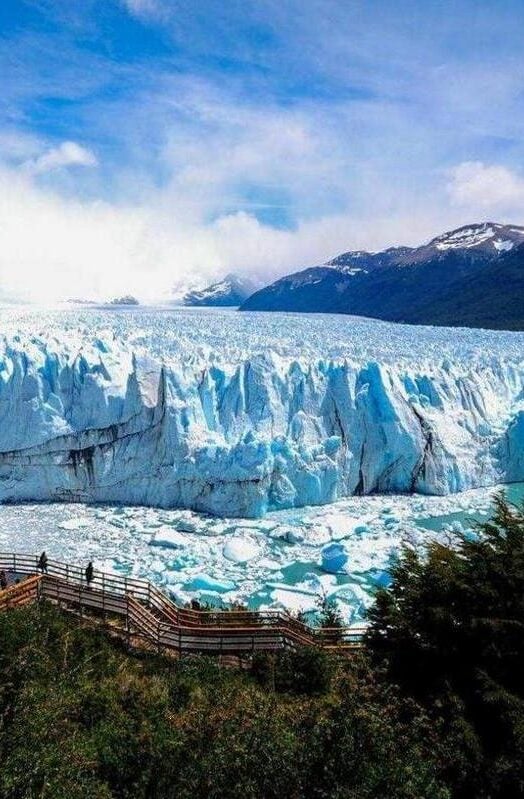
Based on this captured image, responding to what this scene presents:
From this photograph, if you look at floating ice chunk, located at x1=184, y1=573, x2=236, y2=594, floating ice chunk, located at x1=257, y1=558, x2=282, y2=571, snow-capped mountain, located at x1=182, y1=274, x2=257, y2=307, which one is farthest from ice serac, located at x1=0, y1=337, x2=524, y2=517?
snow-capped mountain, located at x1=182, y1=274, x2=257, y2=307

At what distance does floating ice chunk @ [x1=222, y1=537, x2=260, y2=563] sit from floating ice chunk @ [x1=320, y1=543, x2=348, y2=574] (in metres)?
1.64

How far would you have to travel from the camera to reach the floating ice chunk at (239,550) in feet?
47.7

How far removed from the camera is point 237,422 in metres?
19.3

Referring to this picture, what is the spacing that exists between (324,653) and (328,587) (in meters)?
4.99

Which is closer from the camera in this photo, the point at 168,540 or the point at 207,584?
the point at 207,584

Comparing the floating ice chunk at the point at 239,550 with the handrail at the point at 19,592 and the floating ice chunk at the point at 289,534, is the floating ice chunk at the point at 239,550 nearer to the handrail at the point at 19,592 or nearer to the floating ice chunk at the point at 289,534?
the floating ice chunk at the point at 289,534

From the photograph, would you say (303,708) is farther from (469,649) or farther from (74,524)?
(74,524)

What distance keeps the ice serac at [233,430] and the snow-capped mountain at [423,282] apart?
1670 inches

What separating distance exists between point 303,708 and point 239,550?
25.6 feet

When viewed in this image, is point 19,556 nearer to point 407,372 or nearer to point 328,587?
point 328,587

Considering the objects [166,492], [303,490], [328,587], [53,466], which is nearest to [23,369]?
[53,466]

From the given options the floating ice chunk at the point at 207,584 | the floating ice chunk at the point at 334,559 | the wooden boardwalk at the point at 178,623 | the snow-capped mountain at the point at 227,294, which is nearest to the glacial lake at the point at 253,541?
the floating ice chunk at the point at 207,584

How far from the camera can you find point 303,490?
18.4 metres

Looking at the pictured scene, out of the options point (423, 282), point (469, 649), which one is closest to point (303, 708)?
point (469, 649)
